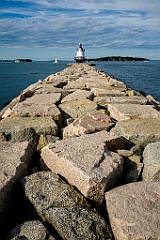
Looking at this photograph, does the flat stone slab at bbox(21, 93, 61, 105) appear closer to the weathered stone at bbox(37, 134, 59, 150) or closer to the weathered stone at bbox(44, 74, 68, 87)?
the weathered stone at bbox(37, 134, 59, 150)

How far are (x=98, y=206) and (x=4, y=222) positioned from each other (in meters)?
0.62

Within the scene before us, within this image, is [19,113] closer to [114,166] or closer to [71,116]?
[71,116]

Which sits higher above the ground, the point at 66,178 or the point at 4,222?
the point at 66,178

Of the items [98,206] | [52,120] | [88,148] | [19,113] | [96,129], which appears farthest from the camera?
[19,113]

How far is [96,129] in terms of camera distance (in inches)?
113

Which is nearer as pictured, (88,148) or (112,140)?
(88,148)

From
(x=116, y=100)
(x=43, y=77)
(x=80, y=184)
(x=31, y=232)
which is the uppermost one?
(x=116, y=100)

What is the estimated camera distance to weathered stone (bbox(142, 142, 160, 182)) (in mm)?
2176

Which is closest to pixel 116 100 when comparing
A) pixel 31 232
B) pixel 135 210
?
pixel 135 210

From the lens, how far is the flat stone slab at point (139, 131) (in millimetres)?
2766

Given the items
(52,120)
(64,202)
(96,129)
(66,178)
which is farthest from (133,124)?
(64,202)

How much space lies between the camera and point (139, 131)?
2826 mm

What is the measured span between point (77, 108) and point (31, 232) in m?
2.37

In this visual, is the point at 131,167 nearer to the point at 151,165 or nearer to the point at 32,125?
the point at 151,165
